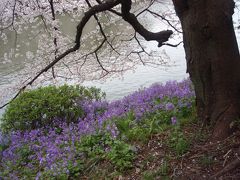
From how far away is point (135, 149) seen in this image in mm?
4508

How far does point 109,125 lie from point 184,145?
1.64 m

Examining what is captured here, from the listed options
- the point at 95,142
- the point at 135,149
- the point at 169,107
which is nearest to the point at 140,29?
the point at 169,107

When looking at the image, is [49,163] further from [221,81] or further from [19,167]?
[221,81]

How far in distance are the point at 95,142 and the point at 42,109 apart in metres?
2.65

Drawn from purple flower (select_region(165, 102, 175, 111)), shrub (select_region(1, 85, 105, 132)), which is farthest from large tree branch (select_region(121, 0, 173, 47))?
shrub (select_region(1, 85, 105, 132))

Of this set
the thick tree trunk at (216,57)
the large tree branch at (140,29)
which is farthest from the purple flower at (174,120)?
the large tree branch at (140,29)

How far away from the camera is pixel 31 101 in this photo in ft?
24.7

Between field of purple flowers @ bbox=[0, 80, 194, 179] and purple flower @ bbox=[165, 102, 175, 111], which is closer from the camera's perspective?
field of purple flowers @ bbox=[0, 80, 194, 179]

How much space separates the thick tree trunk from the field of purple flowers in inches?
32.6

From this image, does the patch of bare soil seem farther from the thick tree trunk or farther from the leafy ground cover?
the thick tree trunk

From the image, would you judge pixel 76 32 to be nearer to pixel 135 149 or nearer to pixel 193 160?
pixel 135 149

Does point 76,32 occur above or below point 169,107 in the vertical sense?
above

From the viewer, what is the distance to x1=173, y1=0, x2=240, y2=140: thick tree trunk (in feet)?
13.3

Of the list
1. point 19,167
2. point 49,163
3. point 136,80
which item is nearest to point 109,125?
point 49,163
